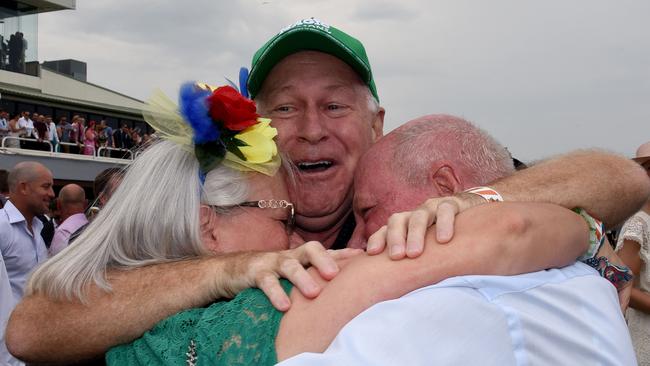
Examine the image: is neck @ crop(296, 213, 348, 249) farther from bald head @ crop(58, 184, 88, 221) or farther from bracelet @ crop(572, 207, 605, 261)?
bald head @ crop(58, 184, 88, 221)

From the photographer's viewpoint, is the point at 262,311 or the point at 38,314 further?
the point at 38,314

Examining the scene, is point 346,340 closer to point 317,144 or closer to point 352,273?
point 352,273

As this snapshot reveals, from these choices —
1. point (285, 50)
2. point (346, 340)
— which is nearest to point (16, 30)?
point (285, 50)

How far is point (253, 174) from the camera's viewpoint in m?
2.39

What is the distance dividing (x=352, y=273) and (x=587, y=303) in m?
0.58

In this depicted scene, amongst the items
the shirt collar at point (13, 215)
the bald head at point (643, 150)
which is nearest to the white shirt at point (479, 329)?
the bald head at point (643, 150)

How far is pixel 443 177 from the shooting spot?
89.9 inches

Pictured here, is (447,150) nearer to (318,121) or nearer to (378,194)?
(378,194)

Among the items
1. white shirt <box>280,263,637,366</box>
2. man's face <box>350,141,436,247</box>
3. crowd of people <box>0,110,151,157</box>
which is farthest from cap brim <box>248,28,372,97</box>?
crowd of people <box>0,110,151,157</box>

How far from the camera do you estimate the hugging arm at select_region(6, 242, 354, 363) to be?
1.78m

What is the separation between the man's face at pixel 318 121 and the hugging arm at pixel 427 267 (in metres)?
1.63

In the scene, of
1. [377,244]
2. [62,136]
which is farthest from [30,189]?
[62,136]

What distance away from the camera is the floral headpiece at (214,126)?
2.26m

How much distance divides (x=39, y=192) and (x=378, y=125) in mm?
5222
